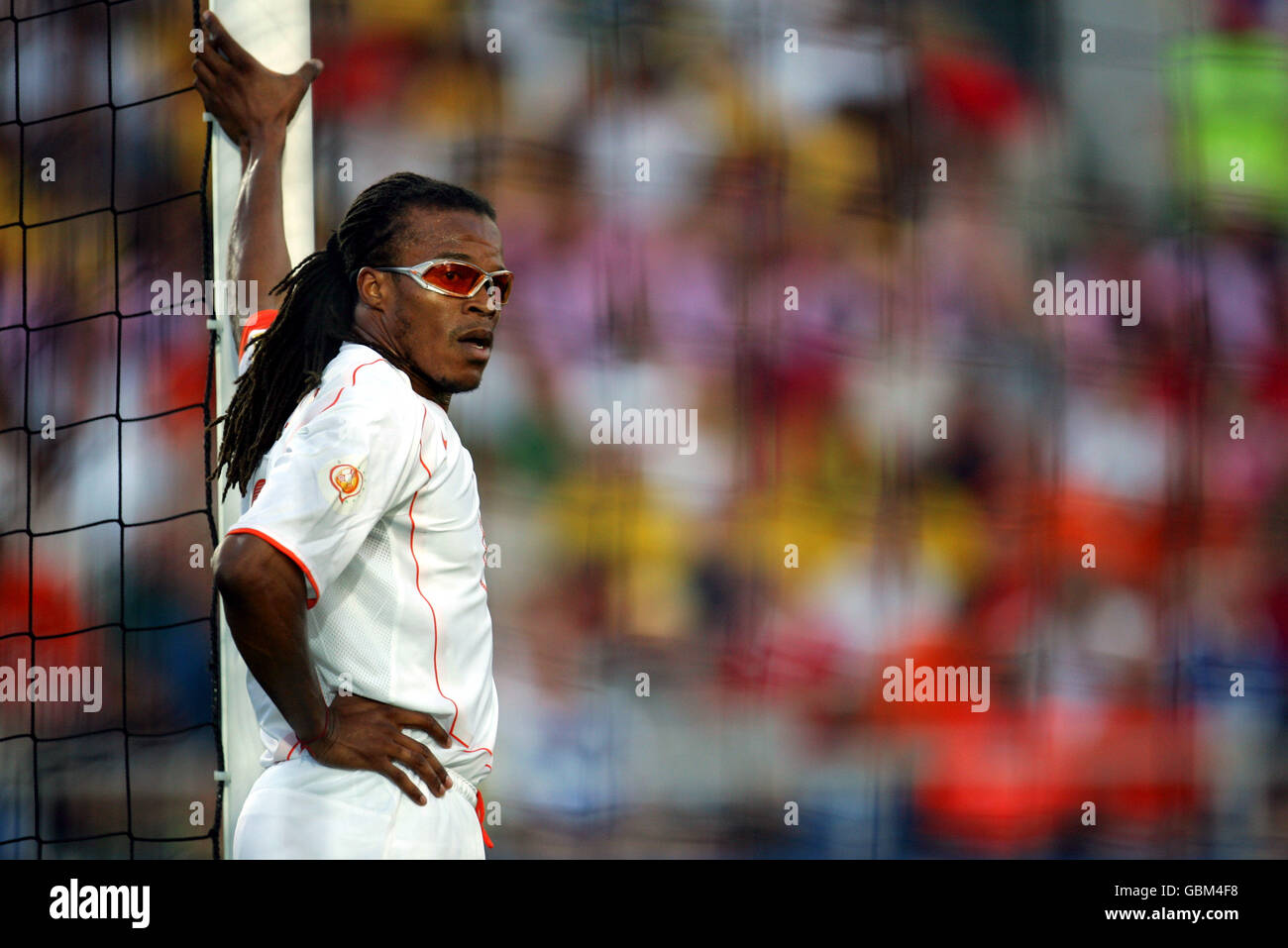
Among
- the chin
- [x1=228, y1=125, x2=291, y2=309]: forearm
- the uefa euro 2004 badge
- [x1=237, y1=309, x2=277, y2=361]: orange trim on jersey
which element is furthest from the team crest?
[x1=228, y1=125, x2=291, y2=309]: forearm

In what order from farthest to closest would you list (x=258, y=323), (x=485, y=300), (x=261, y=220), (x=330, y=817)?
1. (x=261, y=220)
2. (x=258, y=323)
3. (x=485, y=300)
4. (x=330, y=817)

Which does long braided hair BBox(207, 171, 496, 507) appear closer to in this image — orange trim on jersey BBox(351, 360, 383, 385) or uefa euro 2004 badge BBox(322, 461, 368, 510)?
orange trim on jersey BBox(351, 360, 383, 385)

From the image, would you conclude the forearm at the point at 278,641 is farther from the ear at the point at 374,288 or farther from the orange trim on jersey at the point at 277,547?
the ear at the point at 374,288

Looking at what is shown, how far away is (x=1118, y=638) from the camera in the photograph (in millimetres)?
2744

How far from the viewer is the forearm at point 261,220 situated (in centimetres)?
177

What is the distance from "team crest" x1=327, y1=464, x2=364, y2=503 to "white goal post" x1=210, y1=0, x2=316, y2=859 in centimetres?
57

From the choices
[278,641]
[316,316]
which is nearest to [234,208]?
[316,316]

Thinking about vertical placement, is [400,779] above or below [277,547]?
below

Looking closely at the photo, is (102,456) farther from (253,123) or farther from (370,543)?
(370,543)

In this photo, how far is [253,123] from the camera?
72.1 inches

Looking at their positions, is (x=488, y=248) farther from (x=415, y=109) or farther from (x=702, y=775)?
(x=702, y=775)

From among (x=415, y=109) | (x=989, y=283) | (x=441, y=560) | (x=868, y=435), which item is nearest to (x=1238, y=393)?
(x=989, y=283)

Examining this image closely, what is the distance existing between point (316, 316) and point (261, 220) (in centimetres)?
36

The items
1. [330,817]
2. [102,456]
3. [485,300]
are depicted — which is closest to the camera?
[330,817]
